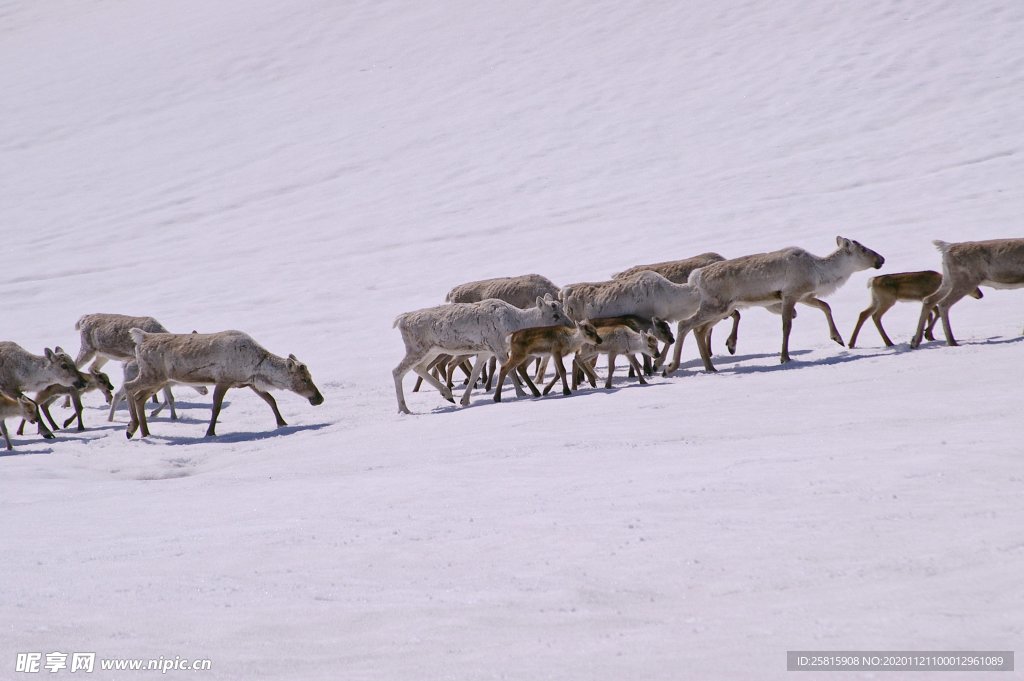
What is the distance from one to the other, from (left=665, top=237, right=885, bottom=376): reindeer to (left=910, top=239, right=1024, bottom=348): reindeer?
1.52 m

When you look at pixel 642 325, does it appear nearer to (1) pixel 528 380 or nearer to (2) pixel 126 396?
(1) pixel 528 380

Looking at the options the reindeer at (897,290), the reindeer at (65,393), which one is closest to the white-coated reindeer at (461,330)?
the reindeer at (897,290)

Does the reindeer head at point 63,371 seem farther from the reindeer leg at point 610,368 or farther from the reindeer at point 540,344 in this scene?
the reindeer leg at point 610,368

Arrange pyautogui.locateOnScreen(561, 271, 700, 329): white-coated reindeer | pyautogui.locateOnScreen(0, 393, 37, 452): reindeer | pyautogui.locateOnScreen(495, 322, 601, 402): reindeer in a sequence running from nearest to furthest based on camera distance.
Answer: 1. pyautogui.locateOnScreen(0, 393, 37, 452): reindeer
2. pyautogui.locateOnScreen(495, 322, 601, 402): reindeer
3. pyautogui.locateOnScreen(561, 271, 700, 329): white-coated reindeer

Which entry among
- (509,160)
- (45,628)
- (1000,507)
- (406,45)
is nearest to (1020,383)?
(1000,507)

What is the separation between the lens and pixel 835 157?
3281cm

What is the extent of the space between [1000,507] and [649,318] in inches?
354

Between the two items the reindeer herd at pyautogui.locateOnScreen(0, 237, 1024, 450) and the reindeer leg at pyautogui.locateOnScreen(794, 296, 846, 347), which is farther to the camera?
the reindeer leg at pyautogui.locateOnScreen(794, 296, 846, 347)

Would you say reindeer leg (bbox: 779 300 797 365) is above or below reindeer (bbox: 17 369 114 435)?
above

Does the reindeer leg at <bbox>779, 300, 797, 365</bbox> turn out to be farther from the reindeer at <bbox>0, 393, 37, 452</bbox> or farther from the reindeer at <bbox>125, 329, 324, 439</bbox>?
the reindeer at <bbox>0, 393, 37, 452</bbox>

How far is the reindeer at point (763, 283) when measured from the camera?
50.2ft

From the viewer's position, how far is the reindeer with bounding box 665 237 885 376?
1531cm

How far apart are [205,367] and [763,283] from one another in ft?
23.3

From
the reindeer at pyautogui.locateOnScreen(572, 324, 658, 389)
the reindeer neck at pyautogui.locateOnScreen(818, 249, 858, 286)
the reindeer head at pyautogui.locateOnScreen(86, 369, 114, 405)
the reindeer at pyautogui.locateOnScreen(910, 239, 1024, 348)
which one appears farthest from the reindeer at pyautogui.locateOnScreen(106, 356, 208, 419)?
the reindeer at pyautogui.locateOnScreen(910, 239, 1024, 348)
